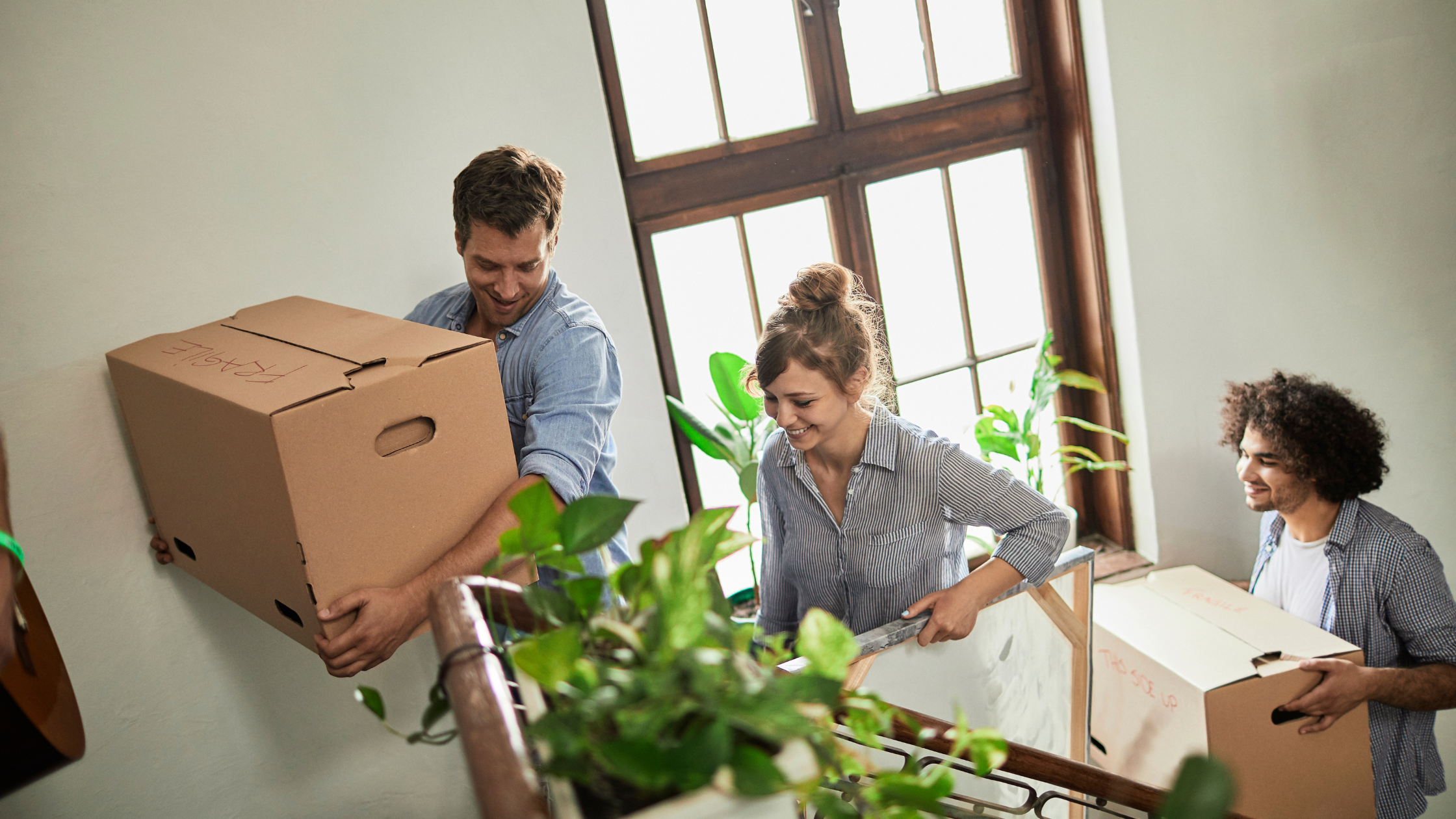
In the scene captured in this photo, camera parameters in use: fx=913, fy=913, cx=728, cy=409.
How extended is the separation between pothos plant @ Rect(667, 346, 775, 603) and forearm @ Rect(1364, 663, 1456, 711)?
1463mm

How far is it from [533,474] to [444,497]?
5.8 inches

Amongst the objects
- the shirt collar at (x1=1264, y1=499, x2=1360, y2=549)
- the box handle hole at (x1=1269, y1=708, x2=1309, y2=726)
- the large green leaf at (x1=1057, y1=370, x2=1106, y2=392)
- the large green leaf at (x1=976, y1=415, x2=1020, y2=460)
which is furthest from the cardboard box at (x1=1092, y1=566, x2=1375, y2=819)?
the large green leaf at (x1=1057, y1=370, x2=1106, y2=392)

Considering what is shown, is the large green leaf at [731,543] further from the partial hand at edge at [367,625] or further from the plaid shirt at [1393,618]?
the plaid shirt at [1393,618]

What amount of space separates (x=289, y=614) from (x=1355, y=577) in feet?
7.37

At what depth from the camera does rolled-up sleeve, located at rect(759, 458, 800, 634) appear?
1810 mm

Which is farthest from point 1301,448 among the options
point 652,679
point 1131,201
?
point 652,679

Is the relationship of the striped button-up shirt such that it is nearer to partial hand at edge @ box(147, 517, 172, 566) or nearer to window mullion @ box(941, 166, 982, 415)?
window mullion @ box(941, 166, 982, 415)

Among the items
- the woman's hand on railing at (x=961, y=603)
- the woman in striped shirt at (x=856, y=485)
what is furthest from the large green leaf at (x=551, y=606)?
the woman in striped shirt at (x=856, y=485)

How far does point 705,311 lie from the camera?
2.37 meters

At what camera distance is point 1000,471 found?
1679 millimetres

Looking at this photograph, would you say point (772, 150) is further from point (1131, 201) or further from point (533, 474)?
point (533, 474)

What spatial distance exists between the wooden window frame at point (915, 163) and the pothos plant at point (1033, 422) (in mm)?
152

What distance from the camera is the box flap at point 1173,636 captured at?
80.4 inches

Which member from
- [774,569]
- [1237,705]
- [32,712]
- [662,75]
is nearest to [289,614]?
[32,712]
